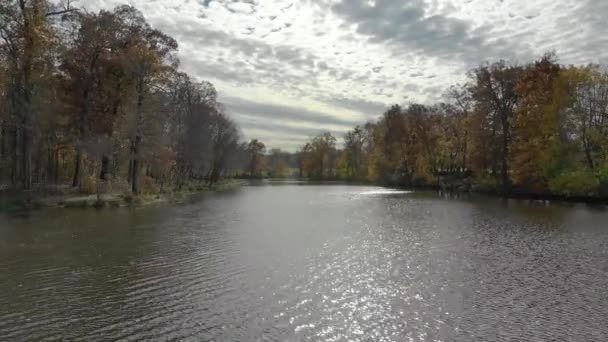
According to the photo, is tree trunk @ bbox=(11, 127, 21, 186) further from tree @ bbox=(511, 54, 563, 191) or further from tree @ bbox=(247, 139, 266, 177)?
tree @ bbox=(247, 139, 266, 177)

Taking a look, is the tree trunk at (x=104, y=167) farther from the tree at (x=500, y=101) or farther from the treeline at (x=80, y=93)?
the tree at (x=500, y=101)

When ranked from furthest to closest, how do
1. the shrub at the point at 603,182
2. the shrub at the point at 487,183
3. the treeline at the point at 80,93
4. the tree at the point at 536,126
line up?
the shrub at the point at 487,183, the tree at the point at 536,126, the shrub at the point at 603,182, the treeline at the point at 80,93

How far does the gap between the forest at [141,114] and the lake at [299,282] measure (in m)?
10.4

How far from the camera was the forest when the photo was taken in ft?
93.0

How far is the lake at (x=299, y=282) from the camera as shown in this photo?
890cm

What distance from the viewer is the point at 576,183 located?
119 ft

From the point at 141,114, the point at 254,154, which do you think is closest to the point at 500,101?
the point at 141,114

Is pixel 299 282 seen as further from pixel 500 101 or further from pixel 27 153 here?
pixel 500 101

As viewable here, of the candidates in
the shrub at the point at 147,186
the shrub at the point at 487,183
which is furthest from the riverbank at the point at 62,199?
the shrub at the point at 487,183

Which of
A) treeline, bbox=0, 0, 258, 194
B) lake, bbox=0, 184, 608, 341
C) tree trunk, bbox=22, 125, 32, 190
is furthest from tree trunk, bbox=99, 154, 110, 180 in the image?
lake, bbox=0, 184, 608, 341

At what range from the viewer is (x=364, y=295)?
11.3 m

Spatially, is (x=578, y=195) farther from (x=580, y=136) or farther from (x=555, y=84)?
(x=555, y=84)

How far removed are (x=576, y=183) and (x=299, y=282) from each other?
107 feet

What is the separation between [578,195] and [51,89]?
4218 cm
